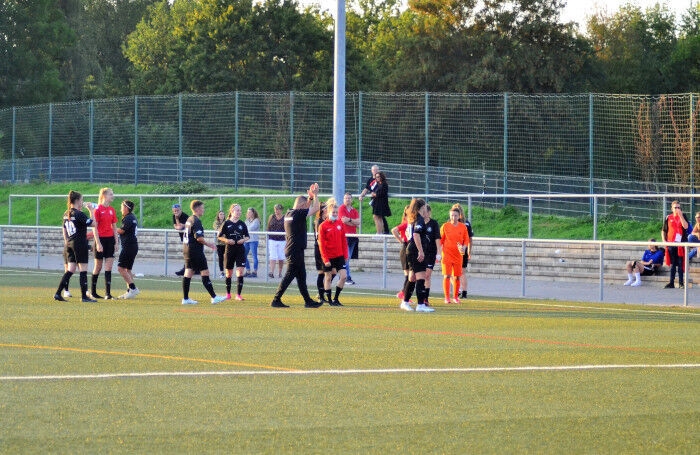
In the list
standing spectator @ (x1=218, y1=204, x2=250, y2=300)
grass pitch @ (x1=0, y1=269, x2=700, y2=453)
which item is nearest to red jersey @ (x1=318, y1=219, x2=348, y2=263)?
standing spectator @ (x1=218, y1=204, x2=250, y2=300)

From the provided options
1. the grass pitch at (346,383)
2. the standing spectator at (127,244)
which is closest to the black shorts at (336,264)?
the grass pitch at (346,383)

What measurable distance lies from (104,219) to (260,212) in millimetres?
11942

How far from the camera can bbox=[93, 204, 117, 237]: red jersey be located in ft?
67.2

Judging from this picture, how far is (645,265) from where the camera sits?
2345 centimetres

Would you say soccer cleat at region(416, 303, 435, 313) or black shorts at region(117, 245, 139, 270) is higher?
black shorts at region(117, 245, 139, 270)

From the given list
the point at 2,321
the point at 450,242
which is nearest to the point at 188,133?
the point at 450,242

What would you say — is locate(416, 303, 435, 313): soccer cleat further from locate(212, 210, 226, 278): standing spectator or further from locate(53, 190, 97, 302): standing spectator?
locate(212, 210, 226, 278): standing spectator

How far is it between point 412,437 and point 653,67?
174 ft

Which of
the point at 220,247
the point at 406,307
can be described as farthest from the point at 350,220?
the point at 406,307

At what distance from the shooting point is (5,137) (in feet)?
144

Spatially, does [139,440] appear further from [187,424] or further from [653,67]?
[653,67]

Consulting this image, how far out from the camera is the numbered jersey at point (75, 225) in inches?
749

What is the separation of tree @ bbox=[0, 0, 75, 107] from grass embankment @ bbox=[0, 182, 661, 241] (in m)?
22.3

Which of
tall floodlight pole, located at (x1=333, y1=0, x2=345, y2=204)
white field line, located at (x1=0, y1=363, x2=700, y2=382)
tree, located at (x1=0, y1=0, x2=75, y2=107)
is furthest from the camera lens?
tree, located at (x1=0, y1=0, x2=75, y2=107)
